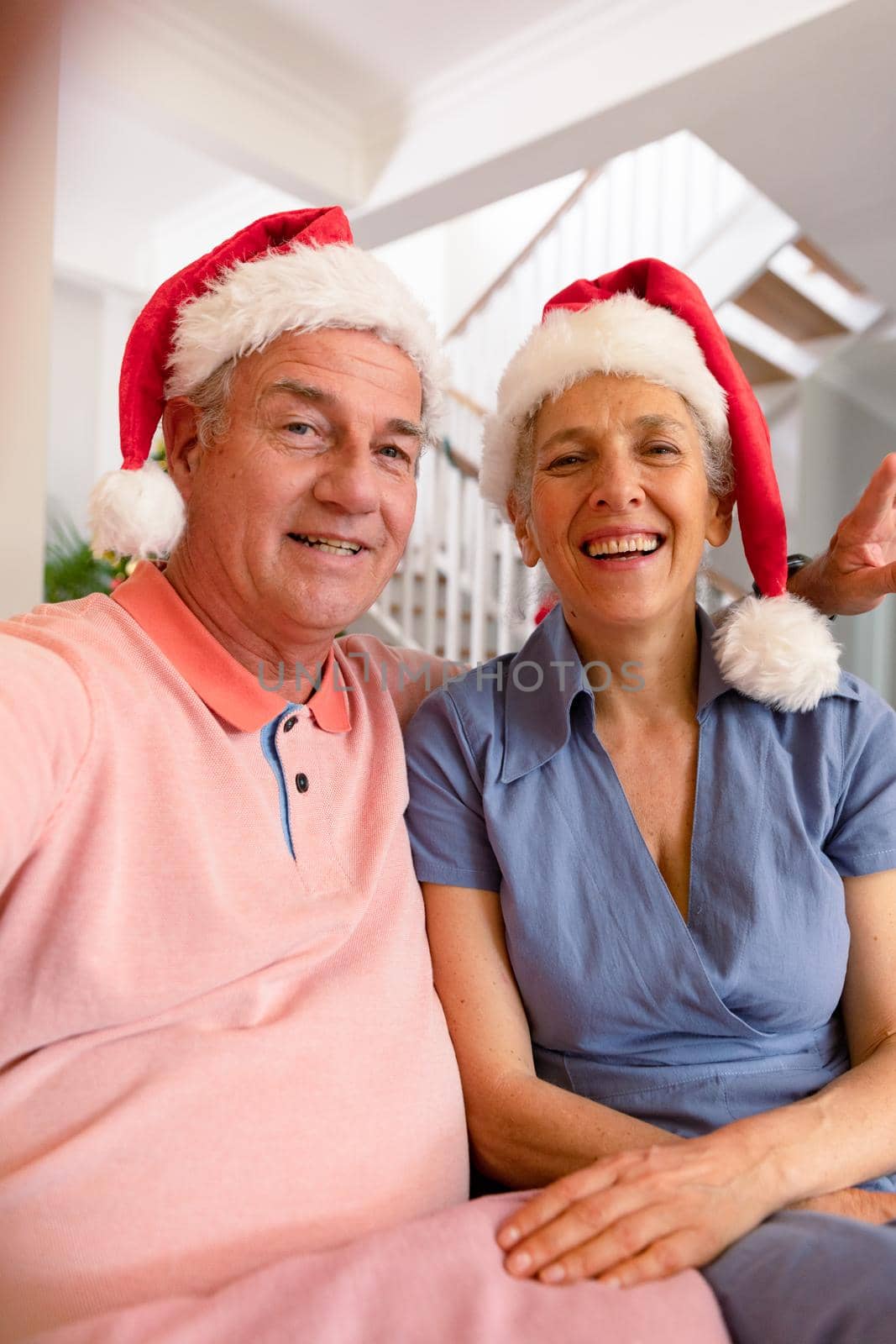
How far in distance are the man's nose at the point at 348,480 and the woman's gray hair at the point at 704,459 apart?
1.05ft

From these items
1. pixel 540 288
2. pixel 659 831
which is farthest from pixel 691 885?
pixel 540 288

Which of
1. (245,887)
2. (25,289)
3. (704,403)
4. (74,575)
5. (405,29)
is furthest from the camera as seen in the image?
(74,575)

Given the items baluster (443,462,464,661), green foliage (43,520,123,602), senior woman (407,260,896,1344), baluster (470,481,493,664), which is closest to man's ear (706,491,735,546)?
senior woman (407,260,896,1344)

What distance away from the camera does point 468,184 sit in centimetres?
411

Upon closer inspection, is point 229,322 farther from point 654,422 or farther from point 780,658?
point 780,658

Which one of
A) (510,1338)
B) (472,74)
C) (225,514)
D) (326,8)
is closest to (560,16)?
(472,74)

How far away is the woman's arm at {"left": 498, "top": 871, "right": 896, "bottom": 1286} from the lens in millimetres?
1012

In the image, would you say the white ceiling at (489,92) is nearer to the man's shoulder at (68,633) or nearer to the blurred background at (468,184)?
the blurred background at (468,184)

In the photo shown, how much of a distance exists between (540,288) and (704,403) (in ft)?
17.2

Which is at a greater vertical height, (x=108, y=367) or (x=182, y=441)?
(x=108, y=367)

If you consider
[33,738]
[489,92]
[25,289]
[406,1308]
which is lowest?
[406,1308]

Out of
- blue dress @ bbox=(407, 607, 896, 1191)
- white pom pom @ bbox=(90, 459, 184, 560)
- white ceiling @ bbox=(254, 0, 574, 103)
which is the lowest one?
blue dress @ bbox=(407, 607, 896, 1191)

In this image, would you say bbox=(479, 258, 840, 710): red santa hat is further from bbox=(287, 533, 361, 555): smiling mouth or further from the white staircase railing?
the white staircase railing

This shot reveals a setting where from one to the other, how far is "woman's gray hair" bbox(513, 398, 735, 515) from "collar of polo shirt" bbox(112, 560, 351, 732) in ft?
1.71
